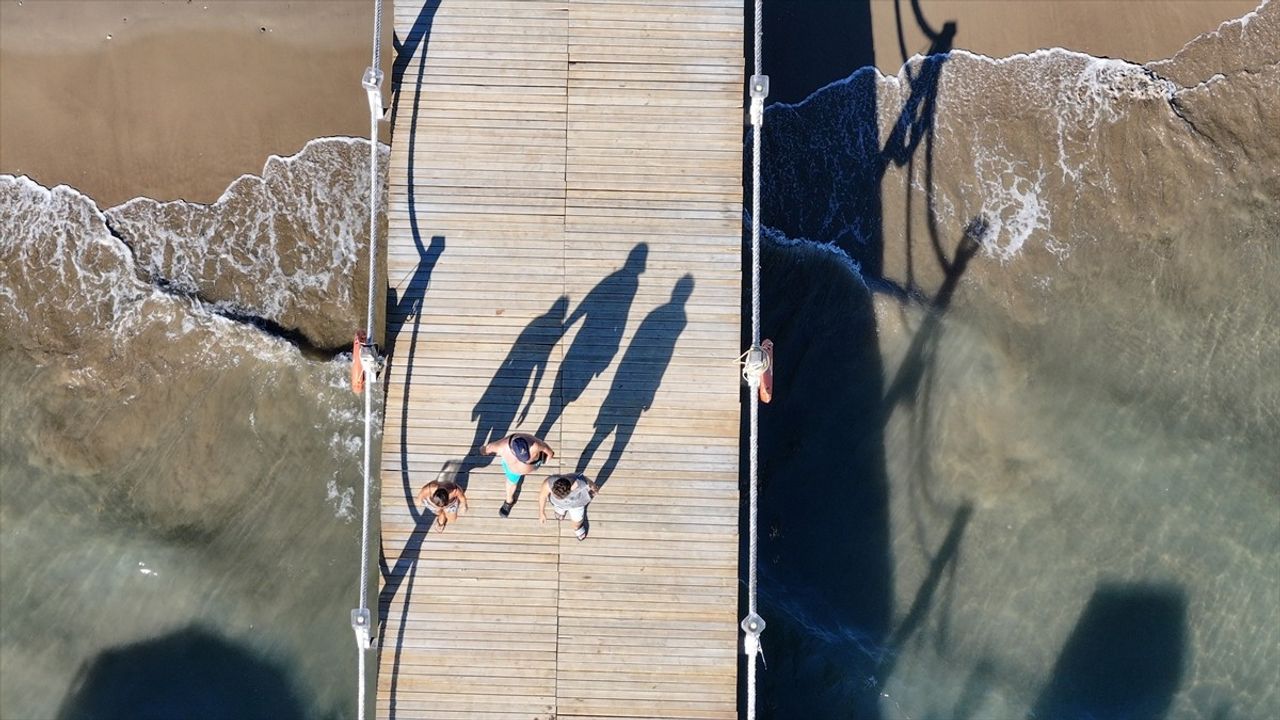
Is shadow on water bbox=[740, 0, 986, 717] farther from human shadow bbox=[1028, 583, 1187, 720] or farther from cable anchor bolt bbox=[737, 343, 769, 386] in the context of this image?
cable anchor bolt bbox=[737, 343, 769, 386]

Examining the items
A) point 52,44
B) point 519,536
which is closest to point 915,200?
point 519,536

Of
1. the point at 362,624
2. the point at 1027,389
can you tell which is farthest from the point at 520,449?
the point at 1027,389

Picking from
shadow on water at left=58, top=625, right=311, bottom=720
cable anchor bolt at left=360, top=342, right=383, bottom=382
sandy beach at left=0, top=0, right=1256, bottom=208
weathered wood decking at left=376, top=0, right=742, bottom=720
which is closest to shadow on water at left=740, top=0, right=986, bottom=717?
weathered wood decking at left=376, top=0, right=742, bottom=720

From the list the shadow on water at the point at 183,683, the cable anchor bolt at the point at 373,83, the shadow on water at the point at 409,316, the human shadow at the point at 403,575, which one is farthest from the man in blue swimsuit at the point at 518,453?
the shadow on water at the point at 183,683

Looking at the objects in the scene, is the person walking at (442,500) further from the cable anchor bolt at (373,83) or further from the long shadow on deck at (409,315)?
the cable anchor bolt at (373,83)

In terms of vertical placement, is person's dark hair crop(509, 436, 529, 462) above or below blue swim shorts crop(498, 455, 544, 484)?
above

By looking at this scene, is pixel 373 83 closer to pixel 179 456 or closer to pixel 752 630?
pixel 179 456

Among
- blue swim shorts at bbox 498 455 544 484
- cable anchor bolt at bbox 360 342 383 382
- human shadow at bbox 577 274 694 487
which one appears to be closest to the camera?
blue swim shorts at bbox 498 455 544 484
